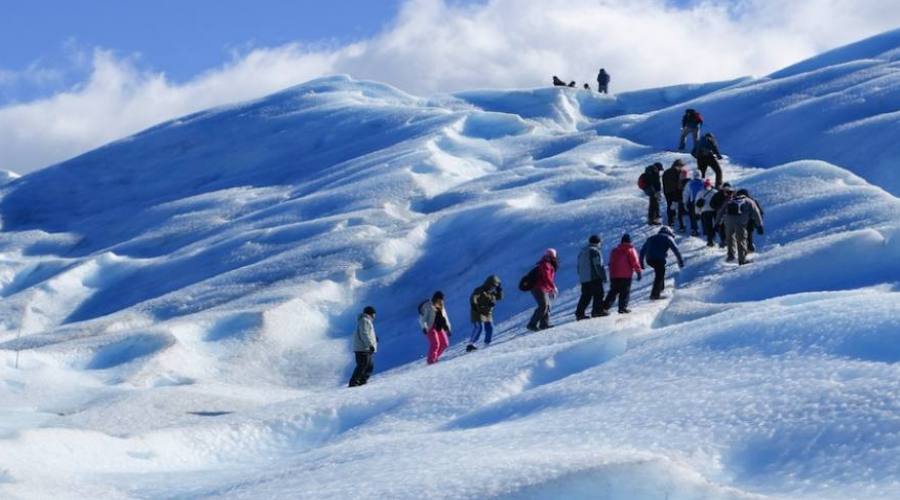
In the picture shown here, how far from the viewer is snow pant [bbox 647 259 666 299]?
2075cm

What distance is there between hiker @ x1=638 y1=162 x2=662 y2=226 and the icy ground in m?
1.13

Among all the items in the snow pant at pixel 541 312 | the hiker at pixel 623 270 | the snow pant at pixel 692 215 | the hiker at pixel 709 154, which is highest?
the hiker at pixel 709 154

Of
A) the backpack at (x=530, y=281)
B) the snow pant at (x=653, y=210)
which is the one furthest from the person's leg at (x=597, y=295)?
the snow pant at (x=653, y=210)

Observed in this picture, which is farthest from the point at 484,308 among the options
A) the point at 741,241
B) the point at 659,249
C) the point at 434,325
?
the point at 741,241

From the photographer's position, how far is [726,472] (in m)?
8.80

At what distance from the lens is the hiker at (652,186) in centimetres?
2634

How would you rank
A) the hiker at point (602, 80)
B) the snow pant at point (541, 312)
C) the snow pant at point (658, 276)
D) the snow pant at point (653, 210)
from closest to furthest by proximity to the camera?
the snow pant at point (658, 276) < the snow pant at point (541, 312) < the snow pant at point (653, 210) < the hiker at point (602, 80)

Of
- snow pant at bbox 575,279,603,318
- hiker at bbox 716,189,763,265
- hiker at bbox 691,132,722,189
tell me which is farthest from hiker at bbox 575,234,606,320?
hiker at bbox 691,132,722,189

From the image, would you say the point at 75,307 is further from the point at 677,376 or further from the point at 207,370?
the point at 677,376

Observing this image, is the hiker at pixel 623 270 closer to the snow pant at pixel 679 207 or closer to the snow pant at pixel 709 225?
the snow pant at pixel 709 225

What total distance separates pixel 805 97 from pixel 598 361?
2942cm

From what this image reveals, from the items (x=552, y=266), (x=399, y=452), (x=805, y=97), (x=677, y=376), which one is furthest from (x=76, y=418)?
(x=805, y=97)

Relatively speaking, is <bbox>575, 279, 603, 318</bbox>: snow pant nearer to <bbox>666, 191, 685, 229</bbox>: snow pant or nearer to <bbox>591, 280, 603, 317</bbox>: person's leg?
<bbox>591, 280, 603, 317</bbox>: person's leg

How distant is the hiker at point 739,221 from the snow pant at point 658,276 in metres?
1.67
